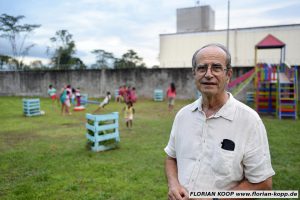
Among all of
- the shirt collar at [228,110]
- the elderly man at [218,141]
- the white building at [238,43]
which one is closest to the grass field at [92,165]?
the elderly man at [218,141]

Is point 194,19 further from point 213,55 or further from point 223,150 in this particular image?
point 223,150

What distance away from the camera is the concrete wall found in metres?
24.0

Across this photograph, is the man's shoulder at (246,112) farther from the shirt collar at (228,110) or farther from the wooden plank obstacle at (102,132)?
the wooden plank obstacle at (102,132)

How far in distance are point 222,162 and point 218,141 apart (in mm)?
142

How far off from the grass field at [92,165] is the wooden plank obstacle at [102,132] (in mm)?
292

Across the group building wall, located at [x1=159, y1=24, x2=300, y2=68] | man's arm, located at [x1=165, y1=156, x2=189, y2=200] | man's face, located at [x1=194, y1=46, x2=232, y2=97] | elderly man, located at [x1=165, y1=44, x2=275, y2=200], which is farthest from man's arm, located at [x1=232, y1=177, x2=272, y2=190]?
building wall, located at [x1=159, y1=24, x2=300, y2=68]

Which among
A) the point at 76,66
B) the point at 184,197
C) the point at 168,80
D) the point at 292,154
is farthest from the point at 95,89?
the point at 184,197

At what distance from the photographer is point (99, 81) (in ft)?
90.1

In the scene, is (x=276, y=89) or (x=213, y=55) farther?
(x=276, y=89)

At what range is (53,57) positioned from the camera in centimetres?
4497

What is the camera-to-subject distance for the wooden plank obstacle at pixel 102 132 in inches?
301

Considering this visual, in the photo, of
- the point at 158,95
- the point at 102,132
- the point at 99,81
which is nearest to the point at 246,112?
the point at 102,132

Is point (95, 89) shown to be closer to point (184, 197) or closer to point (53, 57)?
point (53, 57)

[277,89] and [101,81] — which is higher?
[101,81]
